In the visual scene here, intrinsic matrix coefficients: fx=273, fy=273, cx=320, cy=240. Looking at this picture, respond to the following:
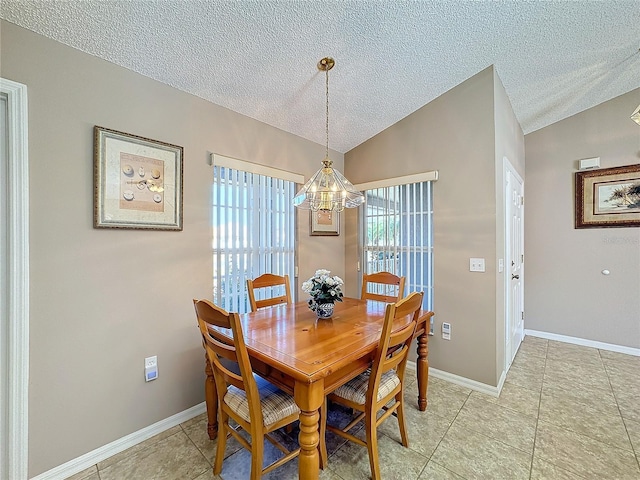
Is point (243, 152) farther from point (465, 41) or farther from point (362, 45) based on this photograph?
point (465, 41)

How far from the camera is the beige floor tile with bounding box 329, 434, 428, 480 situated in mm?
1521

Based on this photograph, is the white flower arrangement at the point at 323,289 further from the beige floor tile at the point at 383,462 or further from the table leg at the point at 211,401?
the beige floor tile at the point at 383,462

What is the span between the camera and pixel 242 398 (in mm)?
1450

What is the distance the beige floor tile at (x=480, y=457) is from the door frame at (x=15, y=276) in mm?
2294

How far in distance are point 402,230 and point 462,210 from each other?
2.14 ft

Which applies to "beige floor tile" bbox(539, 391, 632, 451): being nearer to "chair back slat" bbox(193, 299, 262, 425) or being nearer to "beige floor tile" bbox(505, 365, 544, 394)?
"beige floor tile" bbox(505, 365, 544, 394)

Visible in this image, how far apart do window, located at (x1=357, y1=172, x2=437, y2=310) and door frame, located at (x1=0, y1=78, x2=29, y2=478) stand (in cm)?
275

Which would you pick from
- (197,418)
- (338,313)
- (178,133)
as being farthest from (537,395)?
(178,133)

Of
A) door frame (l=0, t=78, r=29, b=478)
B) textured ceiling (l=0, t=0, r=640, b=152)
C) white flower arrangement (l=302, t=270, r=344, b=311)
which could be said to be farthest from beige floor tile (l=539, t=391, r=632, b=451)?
door frame (l=0, t=78, r=29, b=478)

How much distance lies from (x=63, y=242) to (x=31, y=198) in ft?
0.87

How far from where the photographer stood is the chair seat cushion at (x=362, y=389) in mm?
1550

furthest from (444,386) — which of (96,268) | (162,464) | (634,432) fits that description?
(96,268)

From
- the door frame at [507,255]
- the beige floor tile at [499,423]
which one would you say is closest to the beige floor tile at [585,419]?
the beige floor tile at [499,423]

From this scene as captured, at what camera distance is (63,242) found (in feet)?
5.08
